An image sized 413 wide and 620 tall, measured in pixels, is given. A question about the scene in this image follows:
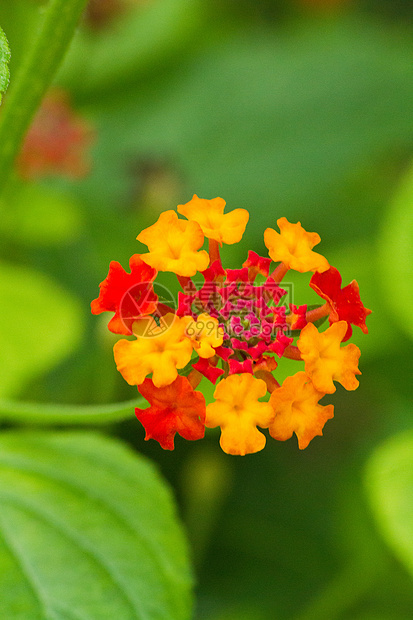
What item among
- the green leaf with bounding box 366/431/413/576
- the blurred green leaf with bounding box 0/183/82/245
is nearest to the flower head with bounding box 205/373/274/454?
the green leaf with bounding box 366/431/413/576

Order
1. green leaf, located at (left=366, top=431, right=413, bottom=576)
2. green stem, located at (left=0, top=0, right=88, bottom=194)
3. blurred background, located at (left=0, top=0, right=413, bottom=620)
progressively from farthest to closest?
blurred background, located at (left=0, top=0, right=413, bottom=620)
green leaf, located at (left=366, top=431, right=413, bottom=576)
green stem, located at (left=0, top=0, right=88, bottom=194)

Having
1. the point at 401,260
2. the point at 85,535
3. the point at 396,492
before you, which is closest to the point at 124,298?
the point at 85,535

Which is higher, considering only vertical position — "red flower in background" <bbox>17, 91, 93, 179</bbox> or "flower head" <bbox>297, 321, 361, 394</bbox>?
"flower head" <bbox>297, 321, 361, 394</bbox>

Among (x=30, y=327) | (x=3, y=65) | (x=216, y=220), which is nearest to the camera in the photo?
(x=3, y=65)

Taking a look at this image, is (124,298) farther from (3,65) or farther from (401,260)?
(401,260)

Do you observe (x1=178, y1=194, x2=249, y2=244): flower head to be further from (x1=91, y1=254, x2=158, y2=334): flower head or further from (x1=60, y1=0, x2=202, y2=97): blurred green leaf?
(x1=60, y1=0, x2=202, y2=97): blurred green leaf

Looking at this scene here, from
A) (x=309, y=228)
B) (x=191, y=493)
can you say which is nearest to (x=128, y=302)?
(x=191, y=493)

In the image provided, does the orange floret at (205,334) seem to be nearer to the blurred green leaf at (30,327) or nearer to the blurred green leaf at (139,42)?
the blurred green leaf at (30,327)
